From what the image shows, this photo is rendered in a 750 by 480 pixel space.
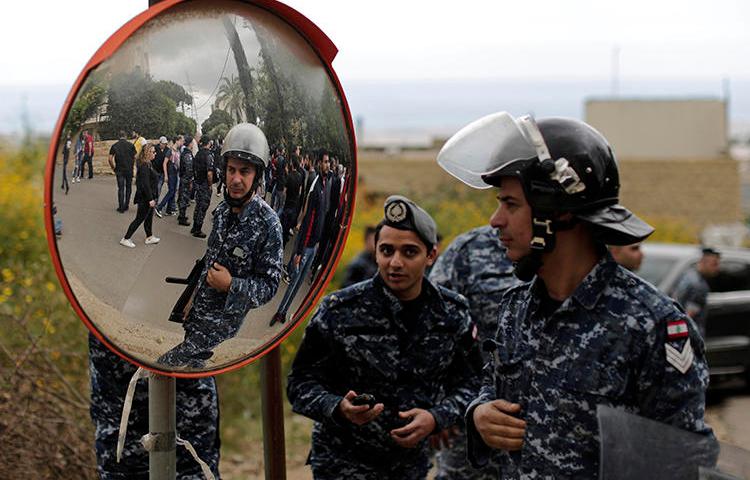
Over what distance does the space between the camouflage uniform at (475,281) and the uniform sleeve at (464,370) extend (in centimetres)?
45

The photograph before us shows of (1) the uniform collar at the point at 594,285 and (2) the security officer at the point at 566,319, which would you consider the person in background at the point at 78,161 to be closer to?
(2) the security officer at the point at 566,319

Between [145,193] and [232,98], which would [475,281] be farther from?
[145,193]

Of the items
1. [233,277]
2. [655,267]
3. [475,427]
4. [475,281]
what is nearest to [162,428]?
[233,277]

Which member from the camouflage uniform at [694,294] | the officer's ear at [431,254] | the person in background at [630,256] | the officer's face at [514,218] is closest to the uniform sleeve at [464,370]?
the officer's ear at [431,254]

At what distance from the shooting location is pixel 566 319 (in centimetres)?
305

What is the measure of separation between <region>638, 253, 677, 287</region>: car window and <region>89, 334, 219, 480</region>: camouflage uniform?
8.35m

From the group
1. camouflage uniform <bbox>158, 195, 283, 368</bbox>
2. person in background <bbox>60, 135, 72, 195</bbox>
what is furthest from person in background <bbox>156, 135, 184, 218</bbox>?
person in background <bbox>60, 135, 72, 195</bbox>

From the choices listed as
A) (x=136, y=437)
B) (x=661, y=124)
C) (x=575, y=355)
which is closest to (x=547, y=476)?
(x=575, y=355)

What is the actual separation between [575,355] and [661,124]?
48895mm

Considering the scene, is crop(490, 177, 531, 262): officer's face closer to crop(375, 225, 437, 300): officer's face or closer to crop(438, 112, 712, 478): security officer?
crop(438, 112, 712, 478): security officer

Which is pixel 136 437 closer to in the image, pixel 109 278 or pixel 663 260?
pixel 109 278

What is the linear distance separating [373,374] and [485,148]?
1.46 metres

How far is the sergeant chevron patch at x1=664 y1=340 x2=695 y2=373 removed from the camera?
2.84 m

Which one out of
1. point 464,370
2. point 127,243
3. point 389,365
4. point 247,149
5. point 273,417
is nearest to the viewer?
point 127,243
